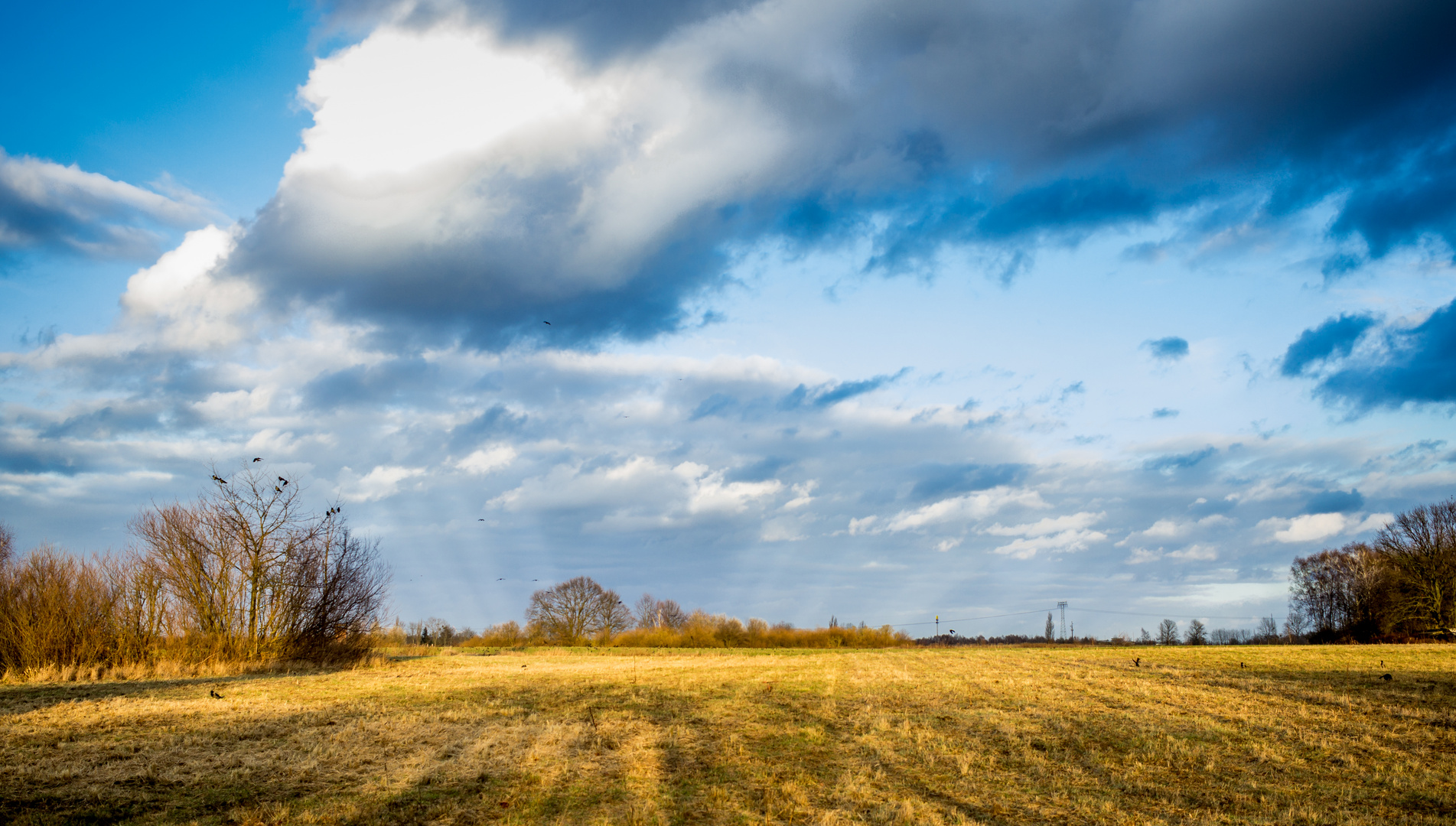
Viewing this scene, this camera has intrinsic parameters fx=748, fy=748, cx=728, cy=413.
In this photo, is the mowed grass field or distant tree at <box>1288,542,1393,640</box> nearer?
the mowed grass field

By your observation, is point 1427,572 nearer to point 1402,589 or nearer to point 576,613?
point 1402,589

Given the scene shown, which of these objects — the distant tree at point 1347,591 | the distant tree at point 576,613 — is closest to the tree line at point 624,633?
the distant tree at point 576,613

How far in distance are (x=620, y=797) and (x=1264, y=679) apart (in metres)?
24.5

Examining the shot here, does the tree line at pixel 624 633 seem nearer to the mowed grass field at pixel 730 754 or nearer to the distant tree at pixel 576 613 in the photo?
the distant tree at pixel 576 613

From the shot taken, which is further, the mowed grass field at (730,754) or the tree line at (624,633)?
the tree line at (624,633)

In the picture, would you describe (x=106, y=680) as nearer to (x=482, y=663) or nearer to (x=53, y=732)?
(x=53, y=732)

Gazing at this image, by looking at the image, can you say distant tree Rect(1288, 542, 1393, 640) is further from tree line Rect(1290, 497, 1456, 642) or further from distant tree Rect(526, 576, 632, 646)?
distant tree Rect(526, 576, 632, 646)

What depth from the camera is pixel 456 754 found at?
12969 millimetres

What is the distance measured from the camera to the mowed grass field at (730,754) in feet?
32.0

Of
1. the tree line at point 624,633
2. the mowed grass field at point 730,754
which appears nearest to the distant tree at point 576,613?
the tree line at point 624,633

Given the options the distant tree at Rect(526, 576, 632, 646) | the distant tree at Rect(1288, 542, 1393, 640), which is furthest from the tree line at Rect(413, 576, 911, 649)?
the distant tree at Rect(1288, 542, 1393, 640)

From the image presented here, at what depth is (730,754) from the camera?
1355cm

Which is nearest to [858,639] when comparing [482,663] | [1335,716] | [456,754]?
[482,663]

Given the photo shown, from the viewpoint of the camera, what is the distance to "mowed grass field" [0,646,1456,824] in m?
9.75
